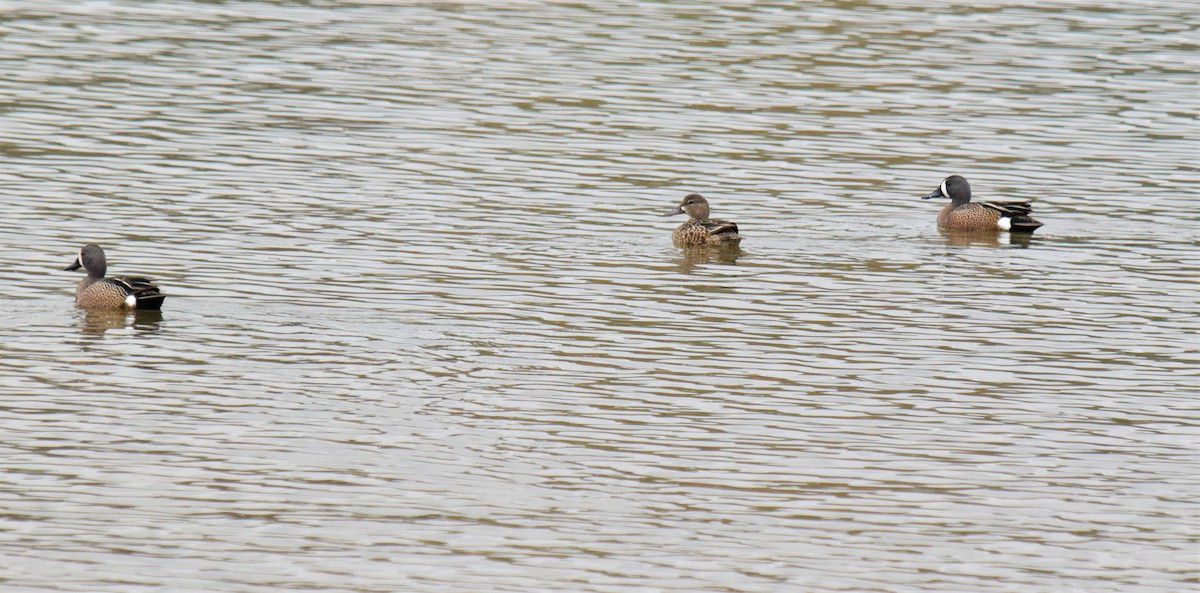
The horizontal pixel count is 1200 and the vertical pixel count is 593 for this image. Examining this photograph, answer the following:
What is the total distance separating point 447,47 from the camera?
108ft

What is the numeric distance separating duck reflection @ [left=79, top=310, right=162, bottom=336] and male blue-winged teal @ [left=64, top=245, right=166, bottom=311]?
7 cm

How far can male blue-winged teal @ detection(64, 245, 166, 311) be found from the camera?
15.9 meters

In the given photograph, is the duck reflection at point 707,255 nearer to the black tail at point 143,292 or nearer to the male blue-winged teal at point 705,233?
the male blue-winged teal at point 705,233

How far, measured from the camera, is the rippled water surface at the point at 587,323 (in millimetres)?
10758

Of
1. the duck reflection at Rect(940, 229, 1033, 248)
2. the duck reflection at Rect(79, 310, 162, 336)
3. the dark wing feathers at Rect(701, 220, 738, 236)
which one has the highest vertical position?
the dark wing feathers at Rect(701, 220, 738, 236)

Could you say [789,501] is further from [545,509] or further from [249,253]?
[249,253]

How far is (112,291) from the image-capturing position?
16.0 m

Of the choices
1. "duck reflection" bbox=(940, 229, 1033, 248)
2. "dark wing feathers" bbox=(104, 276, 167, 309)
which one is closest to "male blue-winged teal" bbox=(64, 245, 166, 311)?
"dark wing feathers" bbox=(104, 276, 167, 309)

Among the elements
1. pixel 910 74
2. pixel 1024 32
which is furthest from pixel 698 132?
pixel 1024 32

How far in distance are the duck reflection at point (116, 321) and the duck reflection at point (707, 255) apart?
530 cm

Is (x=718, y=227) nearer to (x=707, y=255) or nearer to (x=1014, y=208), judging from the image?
(x=707, y=255)

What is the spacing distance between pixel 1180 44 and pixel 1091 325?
19.7m

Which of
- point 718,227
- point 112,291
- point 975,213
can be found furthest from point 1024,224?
point 112,291

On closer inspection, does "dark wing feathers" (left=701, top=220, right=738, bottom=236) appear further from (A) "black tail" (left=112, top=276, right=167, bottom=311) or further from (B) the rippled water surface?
(A) "black tail" (left=112, top=276, right=167, bottom=311)
